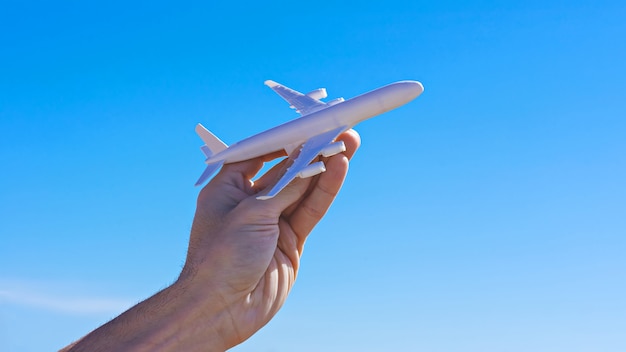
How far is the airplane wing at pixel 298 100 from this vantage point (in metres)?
13.1

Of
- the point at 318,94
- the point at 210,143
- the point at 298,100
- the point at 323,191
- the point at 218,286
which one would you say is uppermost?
the point at 318,94

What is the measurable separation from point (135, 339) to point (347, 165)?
4.93m

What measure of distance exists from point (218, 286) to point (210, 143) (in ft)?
13.4

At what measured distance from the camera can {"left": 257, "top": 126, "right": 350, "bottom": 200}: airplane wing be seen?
1046cm

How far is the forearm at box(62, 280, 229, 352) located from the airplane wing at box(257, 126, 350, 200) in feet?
7.25

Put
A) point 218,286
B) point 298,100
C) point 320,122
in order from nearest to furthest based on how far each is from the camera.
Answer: point 218,286
point 320,122
point 298,100

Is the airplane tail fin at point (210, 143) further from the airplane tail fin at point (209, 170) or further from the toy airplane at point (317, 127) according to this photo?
the airplane tail fin at point (209, 170)

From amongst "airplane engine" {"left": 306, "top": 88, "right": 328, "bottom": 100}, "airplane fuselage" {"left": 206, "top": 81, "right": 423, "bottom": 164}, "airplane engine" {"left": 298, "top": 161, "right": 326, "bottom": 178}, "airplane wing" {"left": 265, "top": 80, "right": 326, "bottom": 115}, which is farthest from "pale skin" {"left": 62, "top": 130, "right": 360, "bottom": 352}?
"airplane engine" {"left": 306, "top": 88, "right": 328, "bottom": 100}

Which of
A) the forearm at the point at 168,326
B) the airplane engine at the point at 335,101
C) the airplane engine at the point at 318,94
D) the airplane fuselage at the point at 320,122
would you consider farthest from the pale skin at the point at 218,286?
the airplane engine at the point at 318,94

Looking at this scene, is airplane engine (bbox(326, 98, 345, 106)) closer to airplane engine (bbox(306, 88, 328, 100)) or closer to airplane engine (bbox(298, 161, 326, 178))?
airplane engine (bbox(306, 88, 328, 100))

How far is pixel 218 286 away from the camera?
33.8 ft

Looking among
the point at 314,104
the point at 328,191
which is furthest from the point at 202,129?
the point at 328,191

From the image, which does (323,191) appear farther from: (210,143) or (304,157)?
(210,143)

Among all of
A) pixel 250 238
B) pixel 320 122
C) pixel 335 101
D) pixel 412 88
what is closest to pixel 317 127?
pixel 320 122
